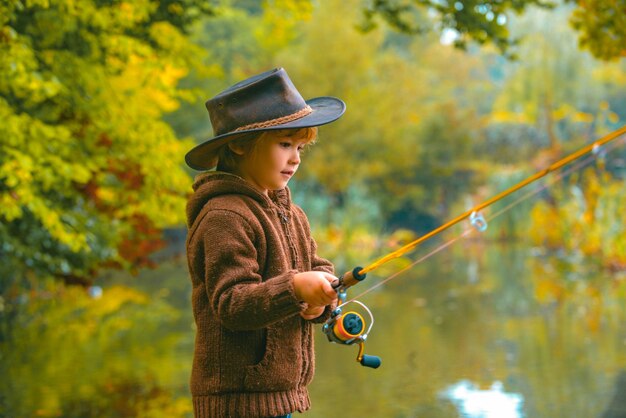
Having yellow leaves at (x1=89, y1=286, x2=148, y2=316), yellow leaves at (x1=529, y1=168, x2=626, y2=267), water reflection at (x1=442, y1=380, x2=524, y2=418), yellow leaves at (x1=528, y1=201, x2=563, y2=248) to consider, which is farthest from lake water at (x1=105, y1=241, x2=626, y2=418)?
yellow leaves at (x1=528, y1=201, x2=563, y2=248)

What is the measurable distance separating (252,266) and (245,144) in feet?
1.29

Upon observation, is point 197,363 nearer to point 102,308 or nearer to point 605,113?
point 102,308

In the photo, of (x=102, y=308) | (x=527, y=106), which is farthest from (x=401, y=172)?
(x=102, y=308)

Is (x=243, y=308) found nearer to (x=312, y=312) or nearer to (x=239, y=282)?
(x=239, y=282)

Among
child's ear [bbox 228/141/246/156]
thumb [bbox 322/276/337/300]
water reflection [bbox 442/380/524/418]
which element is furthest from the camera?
water reflection [bbox 442/380/524/418]

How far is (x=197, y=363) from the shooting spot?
271cm

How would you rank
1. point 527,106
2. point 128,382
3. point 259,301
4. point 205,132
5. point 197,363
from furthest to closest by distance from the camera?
point 527,106 < point 205,132 < point 128,382 < point 197,363 < point 259,301

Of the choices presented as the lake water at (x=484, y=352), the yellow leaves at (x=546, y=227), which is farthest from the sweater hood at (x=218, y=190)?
the yellow leaves at (x=546, y=227)

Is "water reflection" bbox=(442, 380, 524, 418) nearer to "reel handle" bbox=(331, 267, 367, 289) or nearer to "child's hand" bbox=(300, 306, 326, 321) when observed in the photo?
"child's hand" bbox=(300, 306, 326, 321)

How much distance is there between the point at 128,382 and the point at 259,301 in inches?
181

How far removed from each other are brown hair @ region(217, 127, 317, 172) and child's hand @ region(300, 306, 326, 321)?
0.46 m

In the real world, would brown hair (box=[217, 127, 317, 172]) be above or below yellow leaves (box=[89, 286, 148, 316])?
below

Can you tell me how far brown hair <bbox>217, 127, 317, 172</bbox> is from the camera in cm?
277

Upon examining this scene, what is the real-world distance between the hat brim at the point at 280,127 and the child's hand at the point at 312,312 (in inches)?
19.5
